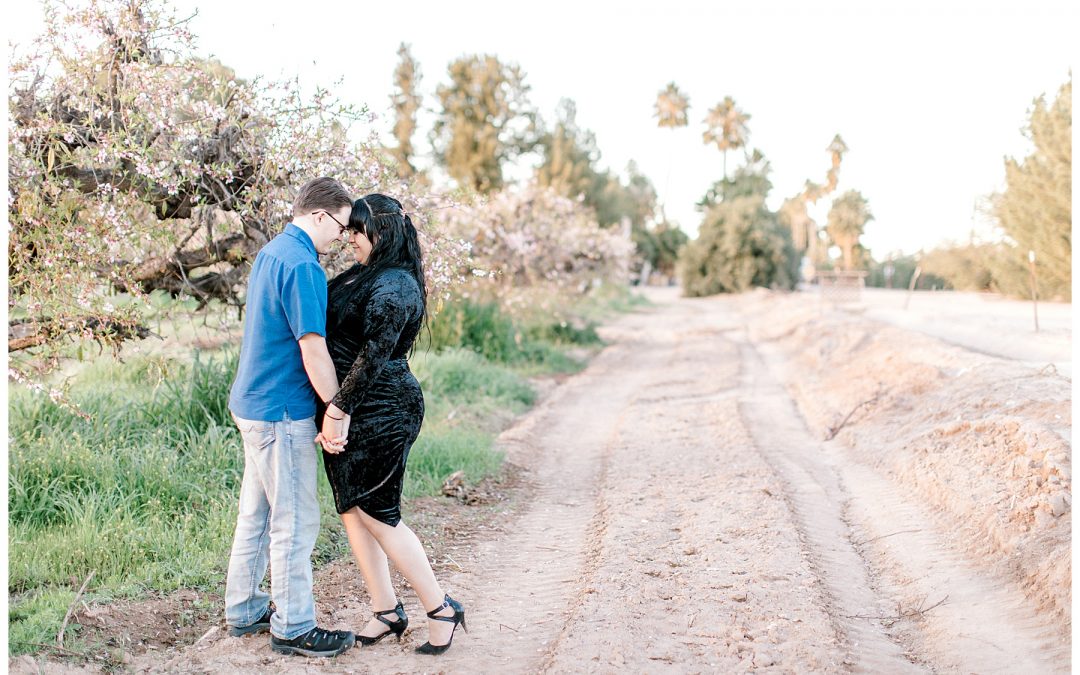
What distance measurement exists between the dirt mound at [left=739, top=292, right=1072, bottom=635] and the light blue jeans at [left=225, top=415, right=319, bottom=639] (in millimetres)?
3389

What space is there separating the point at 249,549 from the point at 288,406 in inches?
28.1

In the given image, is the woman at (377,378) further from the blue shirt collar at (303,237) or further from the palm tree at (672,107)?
the palm tree at (672,107)

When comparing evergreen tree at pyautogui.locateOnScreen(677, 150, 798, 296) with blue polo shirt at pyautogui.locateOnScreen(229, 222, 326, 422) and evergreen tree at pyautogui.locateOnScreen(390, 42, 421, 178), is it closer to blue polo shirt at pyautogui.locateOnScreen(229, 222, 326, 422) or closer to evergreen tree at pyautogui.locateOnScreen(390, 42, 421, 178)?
evergreen tree at pyautogui.locateOnScreen(390, 42, 421, 178)

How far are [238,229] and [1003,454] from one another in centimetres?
546

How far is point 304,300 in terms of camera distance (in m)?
3.49

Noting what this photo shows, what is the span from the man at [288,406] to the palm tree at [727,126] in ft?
198

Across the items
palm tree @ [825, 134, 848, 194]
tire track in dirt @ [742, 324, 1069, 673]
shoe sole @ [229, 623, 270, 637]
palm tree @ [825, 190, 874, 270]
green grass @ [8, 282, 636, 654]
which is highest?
palm tree @ [825, 134, 848, 194]

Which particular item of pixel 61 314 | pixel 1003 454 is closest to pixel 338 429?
pixel 61 314

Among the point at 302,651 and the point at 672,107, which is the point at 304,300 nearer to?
the point at 302,651

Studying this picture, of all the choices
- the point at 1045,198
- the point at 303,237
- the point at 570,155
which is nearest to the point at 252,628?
the point at 303,237

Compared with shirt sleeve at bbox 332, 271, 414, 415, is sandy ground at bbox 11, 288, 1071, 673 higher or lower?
lower

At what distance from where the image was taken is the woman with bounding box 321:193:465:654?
3.59 meters

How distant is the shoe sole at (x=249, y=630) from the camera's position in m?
4.00

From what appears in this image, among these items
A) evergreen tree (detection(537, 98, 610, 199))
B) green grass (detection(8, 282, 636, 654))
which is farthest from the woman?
evergreen tree (detection(537, 98, 610, 199))
